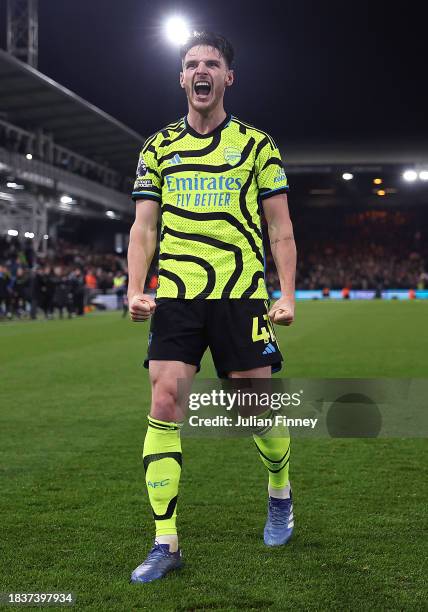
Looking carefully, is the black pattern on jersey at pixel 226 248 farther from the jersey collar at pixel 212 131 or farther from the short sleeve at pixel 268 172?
the jersey collar at pixel 212 131

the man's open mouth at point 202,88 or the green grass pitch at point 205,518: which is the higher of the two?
the man's open mouth at point 202,88

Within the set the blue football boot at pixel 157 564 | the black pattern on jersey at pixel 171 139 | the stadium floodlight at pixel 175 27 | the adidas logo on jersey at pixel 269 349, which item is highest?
the stadium floodlight at pixel 175 27

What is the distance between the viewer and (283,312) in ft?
12.3

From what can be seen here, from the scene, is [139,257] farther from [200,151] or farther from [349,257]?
[349,257]

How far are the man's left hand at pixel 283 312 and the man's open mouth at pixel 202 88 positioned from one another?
975mm

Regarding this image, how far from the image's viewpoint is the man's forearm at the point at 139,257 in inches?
149

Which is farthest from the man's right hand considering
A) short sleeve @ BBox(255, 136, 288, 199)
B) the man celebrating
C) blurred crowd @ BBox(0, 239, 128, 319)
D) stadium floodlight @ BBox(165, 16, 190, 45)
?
stadium floodlight @ BBox(165, 16, 190, 45)

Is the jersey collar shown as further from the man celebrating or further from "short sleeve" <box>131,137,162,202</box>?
"short sleeve" <box>131,137,162,202</box>

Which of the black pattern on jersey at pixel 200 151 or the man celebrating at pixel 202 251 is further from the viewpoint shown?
the black pattern on jersey at pixel 200 151

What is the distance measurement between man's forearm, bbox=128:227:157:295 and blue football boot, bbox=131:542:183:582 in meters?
1.10

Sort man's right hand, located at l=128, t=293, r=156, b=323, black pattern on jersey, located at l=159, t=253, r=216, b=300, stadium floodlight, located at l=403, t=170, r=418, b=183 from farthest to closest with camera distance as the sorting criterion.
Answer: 1. stadium floodlight, located at l=403, t=170, r=418, b=183
2. black pattern on jersey, located at l=159, t=253, r=216, b=300
3. man's right hand, located at l=128, t=293, r=156, b=323

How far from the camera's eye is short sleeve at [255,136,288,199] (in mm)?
3857

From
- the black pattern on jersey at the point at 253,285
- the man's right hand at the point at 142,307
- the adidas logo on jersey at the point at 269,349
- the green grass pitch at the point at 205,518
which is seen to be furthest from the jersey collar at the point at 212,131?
the green grass pitch at the point at 205,518

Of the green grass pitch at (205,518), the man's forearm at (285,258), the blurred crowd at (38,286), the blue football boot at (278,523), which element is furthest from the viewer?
the blurred crowd at (38,286)
